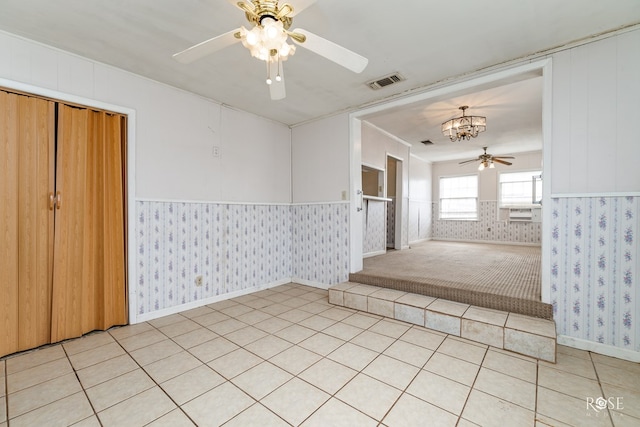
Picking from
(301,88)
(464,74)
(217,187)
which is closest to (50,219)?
(217,187)

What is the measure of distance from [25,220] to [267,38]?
258 cm

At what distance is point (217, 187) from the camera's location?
365 cm

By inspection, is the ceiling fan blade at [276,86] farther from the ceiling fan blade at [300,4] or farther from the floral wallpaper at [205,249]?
the floral wallpaper at [205,249]

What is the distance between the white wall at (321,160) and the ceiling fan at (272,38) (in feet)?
→ 7.34

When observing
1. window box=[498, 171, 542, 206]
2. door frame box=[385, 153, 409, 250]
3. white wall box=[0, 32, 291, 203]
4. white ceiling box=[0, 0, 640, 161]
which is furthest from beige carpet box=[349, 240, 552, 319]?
window box=[498, 171, 542, 206]

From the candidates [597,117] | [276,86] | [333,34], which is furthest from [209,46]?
[597,117]

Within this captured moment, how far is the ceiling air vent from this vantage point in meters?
2.98

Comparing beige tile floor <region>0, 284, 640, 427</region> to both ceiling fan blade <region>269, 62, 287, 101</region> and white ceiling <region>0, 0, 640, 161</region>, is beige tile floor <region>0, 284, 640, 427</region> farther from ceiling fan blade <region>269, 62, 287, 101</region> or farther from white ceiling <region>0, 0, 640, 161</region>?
white ceiling <region>0, 0, 640, 161</region>

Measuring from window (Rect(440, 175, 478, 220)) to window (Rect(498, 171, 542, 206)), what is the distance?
689 millimetres

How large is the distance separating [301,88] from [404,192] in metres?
4.03

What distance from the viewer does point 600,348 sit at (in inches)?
89.2

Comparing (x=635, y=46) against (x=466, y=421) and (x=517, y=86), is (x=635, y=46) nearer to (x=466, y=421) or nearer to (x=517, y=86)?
(x=517, y=86)

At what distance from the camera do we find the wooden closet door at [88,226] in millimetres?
2492

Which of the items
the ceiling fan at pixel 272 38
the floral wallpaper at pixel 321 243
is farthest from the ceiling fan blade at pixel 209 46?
the floral wallpaper at pixel 321 243
